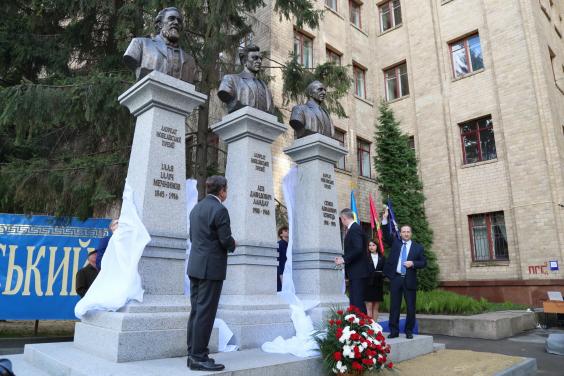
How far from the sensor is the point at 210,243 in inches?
186

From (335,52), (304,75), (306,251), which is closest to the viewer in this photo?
(306,251)

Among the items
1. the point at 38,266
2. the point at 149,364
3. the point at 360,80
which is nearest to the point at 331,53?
the point at 360,80

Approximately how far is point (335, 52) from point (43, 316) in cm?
1671

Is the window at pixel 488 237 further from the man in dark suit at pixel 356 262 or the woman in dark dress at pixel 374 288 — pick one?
the man in dark suit at pixel 356 262

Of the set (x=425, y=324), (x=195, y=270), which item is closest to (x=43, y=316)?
(x=195, y=270)

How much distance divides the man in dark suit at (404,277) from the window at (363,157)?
13539 mm

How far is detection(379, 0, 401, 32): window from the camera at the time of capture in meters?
23.4

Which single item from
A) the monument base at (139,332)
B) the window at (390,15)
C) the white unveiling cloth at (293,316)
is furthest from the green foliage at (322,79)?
the window at (390,15)

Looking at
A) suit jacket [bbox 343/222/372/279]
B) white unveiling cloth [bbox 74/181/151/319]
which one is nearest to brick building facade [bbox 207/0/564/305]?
suit jacket [bbox 343/222/372/279]

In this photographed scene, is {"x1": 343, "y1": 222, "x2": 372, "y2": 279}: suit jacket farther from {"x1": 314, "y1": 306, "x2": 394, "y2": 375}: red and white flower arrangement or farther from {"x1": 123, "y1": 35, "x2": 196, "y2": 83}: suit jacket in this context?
{"x1": 123, "y1": 35, "x2": 196, "y2": 83}: suit jacket

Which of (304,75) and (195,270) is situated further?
(304,75)

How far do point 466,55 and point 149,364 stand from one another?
66.7ft

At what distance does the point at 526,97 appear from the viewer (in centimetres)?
1783

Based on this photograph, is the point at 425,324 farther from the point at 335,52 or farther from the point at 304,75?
the point at 335,52
